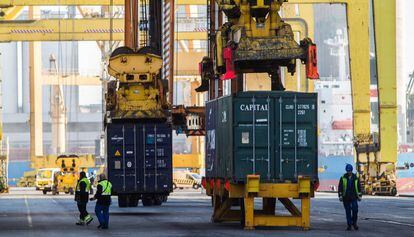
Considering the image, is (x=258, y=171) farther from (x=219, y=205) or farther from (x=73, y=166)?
(x=73, y=166)

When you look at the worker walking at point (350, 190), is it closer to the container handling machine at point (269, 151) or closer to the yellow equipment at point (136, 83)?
the container handling machine at point (269, 151)

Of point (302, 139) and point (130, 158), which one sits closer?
point (302, 139)

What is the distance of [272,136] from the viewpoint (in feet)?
88.0

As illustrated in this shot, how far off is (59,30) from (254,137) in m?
50.2

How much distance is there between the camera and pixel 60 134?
13988cm

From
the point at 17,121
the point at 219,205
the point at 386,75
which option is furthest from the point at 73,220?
the point at 17,121

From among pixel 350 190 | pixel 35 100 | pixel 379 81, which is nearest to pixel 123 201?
A: pixel 350 190

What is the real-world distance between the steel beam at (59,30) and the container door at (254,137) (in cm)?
4898

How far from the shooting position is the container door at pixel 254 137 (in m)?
26.6

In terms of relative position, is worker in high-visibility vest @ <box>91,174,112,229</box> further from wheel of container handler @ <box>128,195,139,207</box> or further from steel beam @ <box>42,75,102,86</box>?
steel beam @ <box>42,75,102,86</box>

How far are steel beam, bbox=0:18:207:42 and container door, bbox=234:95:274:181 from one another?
161ft

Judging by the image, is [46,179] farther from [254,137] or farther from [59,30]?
[254,137]

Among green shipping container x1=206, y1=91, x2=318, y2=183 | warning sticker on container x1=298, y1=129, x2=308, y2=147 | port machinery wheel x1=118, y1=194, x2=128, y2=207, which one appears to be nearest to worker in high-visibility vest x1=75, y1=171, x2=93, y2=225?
green shipping container x1=206, y1=91, x2=318, y2=183

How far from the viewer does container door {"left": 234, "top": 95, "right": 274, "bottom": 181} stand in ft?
87.2
